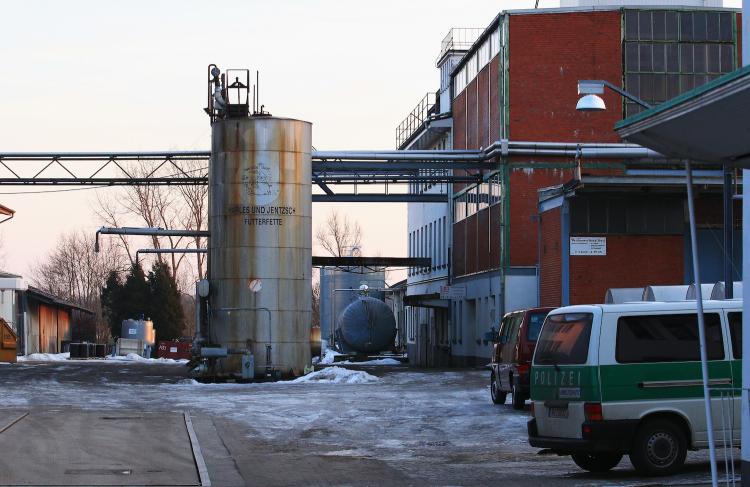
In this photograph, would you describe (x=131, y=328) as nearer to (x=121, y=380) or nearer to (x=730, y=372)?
(x=121, y=380)

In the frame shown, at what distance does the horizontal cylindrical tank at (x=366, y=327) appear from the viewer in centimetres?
7044

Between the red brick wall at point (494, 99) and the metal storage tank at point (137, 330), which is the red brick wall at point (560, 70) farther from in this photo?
the metal storage tank at point (137, 330)

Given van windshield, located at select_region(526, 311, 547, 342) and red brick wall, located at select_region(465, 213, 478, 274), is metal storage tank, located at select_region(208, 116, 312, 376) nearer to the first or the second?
van windshield, located at select_region(526, 311, 547, 342)

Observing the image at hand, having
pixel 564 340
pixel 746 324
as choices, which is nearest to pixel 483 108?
pixel 564 340

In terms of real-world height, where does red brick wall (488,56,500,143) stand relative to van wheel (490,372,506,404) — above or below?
above

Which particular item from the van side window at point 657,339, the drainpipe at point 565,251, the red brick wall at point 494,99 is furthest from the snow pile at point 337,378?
the van side window at point 657,339

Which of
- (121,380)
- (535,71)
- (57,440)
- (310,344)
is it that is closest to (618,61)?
(535,71)

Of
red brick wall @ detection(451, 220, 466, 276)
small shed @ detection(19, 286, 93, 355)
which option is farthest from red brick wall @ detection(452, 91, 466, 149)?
small shed @ detection(19, 286, 93, 355)

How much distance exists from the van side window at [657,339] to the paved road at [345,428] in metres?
1.31

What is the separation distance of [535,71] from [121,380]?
19786 millimetres

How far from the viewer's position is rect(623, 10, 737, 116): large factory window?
158 ft

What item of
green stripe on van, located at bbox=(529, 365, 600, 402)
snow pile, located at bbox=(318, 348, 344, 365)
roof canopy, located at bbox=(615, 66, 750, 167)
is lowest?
snow pile, located at bbox=(318, 348, 344, 365)

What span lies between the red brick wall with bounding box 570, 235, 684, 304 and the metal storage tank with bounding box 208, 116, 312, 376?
9.41 metres

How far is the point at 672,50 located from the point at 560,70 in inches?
164
